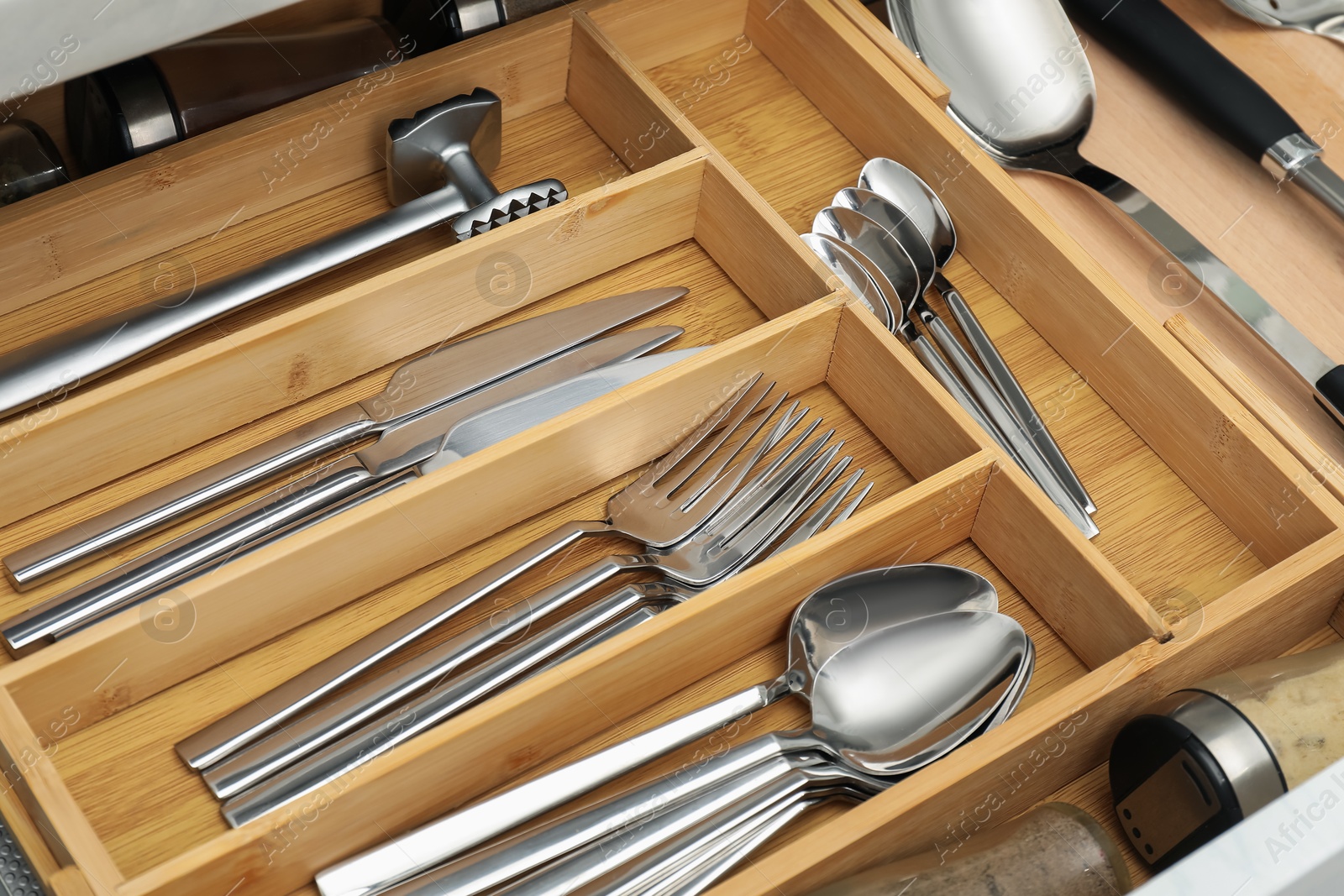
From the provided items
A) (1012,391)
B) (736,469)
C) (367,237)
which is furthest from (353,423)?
(1012,391)

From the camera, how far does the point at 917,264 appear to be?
904mm

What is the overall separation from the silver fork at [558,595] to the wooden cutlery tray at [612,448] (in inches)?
1.3

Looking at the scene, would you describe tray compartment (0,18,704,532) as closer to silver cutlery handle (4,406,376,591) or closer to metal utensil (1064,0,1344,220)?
silver cutlery handle (4,406,376,591)

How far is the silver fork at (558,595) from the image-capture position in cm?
64

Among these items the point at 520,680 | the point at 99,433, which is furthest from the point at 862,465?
the point at 99,433

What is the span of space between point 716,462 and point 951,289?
0.25 metres

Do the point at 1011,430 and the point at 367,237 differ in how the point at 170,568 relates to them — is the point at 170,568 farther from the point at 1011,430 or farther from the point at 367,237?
the point at 1011,430

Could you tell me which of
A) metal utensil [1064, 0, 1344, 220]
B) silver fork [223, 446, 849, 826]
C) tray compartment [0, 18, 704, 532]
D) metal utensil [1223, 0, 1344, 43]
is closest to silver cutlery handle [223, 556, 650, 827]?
silver fork [223, 446, 849, 826]

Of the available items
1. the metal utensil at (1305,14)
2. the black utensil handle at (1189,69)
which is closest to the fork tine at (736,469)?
the black utensil handle at (1189,69)

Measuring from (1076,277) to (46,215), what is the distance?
70 cm

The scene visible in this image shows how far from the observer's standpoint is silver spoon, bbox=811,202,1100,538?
0.83 metres

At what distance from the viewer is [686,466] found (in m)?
0.79

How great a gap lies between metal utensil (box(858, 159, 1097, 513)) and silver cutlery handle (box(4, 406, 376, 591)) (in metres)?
0.43

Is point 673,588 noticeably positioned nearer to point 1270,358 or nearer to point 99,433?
point 99,433
